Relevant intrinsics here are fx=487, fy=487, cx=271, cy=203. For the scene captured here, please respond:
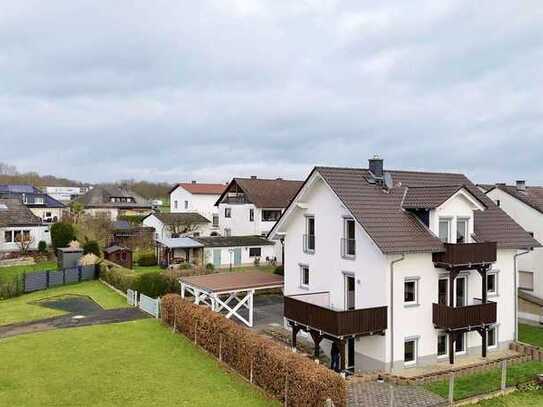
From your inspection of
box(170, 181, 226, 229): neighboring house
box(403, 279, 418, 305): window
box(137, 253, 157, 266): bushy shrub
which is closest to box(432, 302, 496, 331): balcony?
box(403, 279, 418, 305): window

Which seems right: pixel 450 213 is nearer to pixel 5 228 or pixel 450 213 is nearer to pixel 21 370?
pixel 21 370

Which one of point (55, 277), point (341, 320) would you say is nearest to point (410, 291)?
point (341, 320)

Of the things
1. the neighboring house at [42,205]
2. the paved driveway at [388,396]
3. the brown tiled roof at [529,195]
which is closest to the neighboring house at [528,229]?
the brown tiled roof at [529,195]

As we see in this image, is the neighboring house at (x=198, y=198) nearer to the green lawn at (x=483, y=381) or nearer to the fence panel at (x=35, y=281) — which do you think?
the fence panel at (x=35, y=281)

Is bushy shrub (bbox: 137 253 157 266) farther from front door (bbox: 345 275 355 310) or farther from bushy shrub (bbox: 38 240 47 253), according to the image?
front door (bbox: 345 275 355 310)

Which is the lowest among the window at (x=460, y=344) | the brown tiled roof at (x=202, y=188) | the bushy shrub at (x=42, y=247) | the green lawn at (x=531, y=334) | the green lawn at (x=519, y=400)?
the green lawn at (x=531, y=334)
